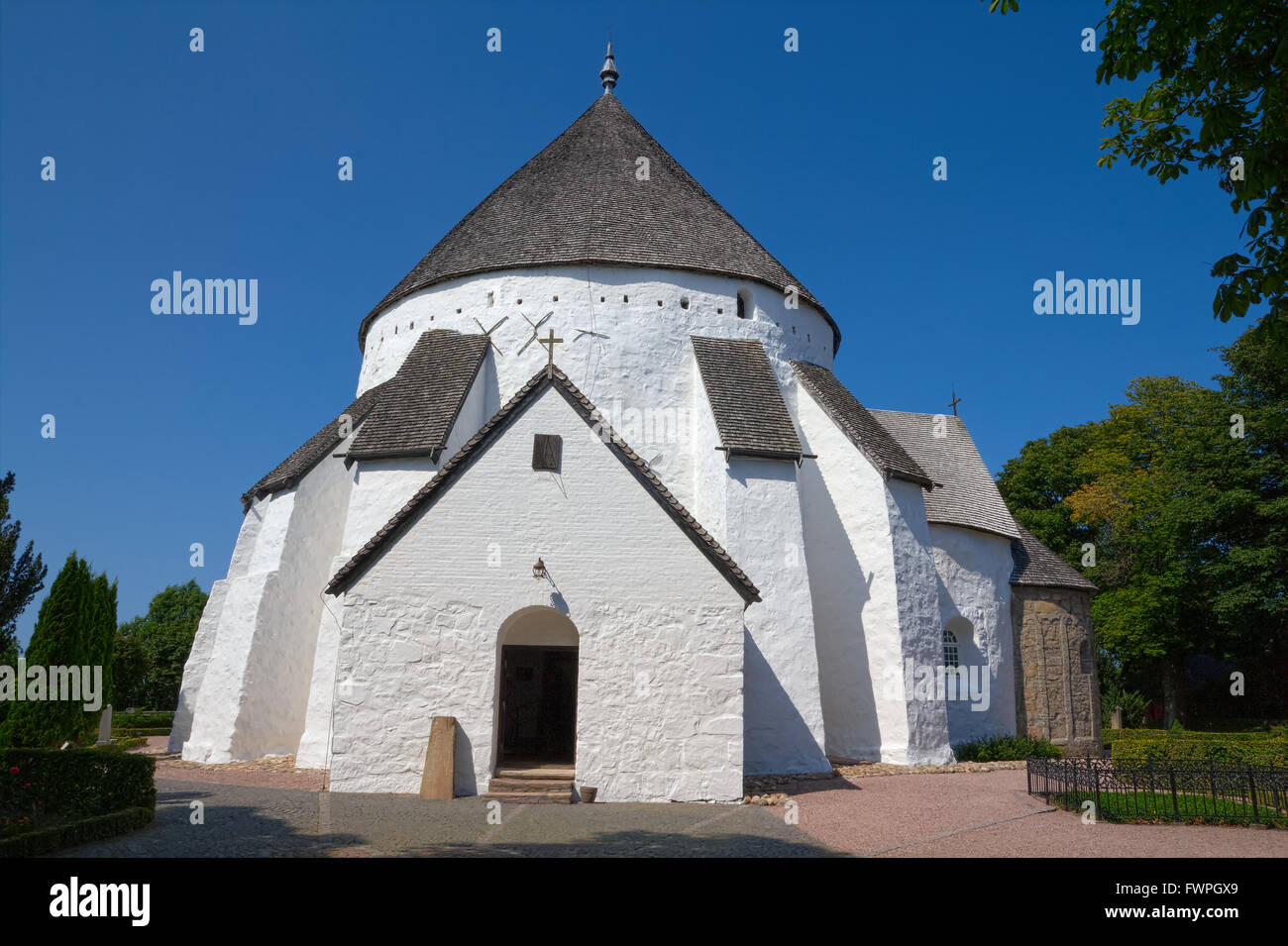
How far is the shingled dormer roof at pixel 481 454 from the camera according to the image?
13320mm

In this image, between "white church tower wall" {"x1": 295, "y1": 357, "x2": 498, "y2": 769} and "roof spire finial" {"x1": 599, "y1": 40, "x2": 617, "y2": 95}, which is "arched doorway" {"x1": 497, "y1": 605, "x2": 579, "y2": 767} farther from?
"roof spire finial" {"x1": 599, "y1": 40, "x2": 617, "y2": 95}

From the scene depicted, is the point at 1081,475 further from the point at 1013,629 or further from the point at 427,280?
the point at 427,280

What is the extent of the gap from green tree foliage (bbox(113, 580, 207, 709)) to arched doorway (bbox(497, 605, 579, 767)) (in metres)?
16.9

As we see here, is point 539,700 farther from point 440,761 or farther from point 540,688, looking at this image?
point 440,761

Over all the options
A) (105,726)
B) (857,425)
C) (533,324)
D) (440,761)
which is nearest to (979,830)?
(440,761)

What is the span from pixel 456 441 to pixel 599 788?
27.3ft

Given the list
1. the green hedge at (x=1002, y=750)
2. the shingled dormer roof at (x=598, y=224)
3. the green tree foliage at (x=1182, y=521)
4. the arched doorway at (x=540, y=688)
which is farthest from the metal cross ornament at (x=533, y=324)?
the green tree foliage at (x=1182, y=521)

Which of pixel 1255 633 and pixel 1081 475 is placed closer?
pixel 1255 633

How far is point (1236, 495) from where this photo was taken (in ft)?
101

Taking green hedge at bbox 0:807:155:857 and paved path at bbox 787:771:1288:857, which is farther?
paved path at bbox 787:771:1288:857

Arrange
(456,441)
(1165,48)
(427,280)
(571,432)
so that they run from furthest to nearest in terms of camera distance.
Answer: (427,280)
(456,441)
(571,432)
(1165,48)

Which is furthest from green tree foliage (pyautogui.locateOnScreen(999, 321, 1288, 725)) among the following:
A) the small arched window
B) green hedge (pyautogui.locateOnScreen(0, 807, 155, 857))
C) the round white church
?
green hedge (pyautogui.locateOnScreen(0, 807, 155, 857))

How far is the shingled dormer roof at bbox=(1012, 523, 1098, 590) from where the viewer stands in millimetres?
24172
